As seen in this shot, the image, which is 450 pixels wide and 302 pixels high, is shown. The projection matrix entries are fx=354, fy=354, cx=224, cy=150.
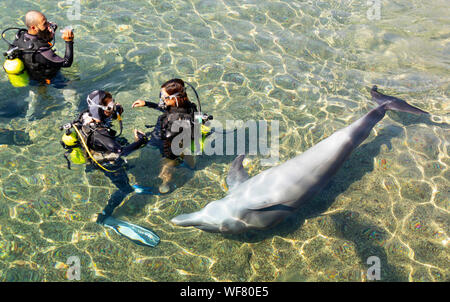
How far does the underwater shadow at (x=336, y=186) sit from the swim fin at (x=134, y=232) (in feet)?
3.94

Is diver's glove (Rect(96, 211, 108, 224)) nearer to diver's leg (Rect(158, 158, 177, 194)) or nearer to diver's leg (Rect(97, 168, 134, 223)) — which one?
diver's leg (Rect(97, 168, 134, 223))

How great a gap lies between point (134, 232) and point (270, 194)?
7.38ft

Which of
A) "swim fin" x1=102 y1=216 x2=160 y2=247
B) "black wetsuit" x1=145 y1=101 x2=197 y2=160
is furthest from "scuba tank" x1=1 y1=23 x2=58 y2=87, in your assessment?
"swim fin" x1=102 y1=216 x2=160 y2=247

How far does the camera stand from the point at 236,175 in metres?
6.15

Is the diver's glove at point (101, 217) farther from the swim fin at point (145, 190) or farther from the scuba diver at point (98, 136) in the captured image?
the scuba diver at point (98, 136)

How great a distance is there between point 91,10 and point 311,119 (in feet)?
23.7

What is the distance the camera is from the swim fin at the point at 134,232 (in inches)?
220

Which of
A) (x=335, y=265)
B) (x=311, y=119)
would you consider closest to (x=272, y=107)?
(x=311, y=119)

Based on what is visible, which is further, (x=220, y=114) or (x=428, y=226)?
(x=220, y=114)

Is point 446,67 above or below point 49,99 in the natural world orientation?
above

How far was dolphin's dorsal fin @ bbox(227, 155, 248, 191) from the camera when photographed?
6056mm

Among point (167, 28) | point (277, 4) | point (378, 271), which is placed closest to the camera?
point (378, 271)

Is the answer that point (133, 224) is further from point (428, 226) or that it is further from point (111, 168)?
point (428, 226)

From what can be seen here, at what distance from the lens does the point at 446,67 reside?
8969mm
